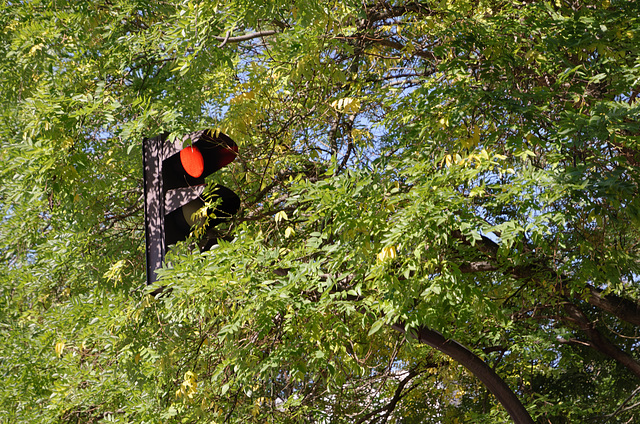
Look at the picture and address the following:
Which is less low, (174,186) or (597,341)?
(597,341)

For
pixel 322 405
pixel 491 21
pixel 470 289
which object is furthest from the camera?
pixel 322 405

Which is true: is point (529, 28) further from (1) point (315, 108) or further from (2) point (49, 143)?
(2) point (49, 143)

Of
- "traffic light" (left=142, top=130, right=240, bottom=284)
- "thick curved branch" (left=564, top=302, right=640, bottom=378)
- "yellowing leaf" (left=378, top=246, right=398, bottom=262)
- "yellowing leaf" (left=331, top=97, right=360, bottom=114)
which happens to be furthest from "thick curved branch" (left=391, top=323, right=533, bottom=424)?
"traffic light" (left=142, top=130, right=240, bottom=284)

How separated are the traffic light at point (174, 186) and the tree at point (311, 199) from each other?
1.69 metres

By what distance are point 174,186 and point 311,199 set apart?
1.94m

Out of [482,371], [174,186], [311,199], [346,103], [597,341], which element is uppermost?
[346,103]

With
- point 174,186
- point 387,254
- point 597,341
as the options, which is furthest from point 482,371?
point 174,186

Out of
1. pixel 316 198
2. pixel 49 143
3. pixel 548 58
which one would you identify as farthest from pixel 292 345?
pixel 548 58

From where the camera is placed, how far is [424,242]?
187 inches

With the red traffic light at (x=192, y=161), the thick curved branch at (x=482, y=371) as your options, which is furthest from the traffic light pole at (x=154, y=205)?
the thick curved branch at (x=482, y=371)

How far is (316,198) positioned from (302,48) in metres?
1.48

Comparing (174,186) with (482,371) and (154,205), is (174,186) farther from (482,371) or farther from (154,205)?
(482,371)

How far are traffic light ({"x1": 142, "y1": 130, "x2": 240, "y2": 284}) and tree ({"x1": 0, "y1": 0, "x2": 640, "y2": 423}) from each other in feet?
5.56

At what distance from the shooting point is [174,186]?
121 inches
